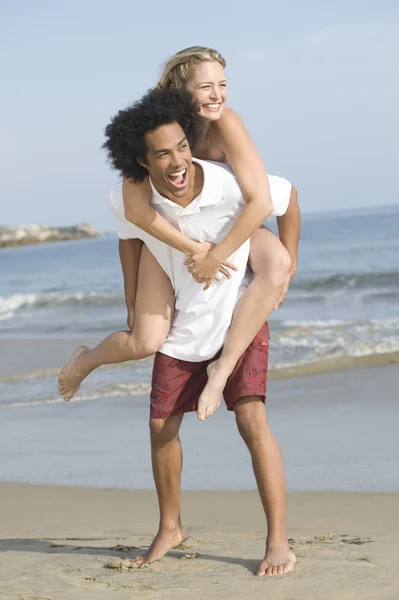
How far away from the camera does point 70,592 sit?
3.20 metres

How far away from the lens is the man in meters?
3.37

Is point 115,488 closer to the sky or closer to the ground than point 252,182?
closer to the ground

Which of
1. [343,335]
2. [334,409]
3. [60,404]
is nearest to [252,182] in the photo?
[334,409]

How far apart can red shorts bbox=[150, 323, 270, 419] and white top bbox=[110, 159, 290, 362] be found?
6 centimetres

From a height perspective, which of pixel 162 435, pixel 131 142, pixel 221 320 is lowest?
pixel 162 435

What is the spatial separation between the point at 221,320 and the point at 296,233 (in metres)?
0.59

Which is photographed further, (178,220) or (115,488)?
(115,488)

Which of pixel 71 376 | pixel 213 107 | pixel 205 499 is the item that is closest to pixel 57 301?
pixel 205 499

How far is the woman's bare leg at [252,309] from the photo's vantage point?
3.41m

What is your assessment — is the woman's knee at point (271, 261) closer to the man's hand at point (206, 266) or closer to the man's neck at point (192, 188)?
the man's hand at point (206, 266)

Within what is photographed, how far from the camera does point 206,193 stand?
3.40 metres

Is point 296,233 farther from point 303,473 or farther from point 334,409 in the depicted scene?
point 334,409

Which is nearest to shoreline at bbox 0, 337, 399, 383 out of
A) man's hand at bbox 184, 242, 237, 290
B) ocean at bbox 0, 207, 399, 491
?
ocean at bbox 0, 207, 399, 491

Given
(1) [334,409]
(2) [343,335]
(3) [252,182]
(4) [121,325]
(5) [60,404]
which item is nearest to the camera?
(3) [252,182]
